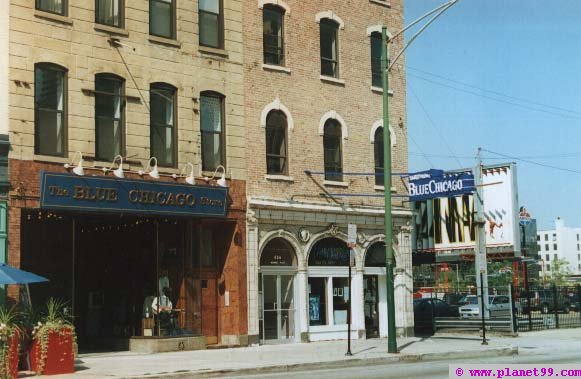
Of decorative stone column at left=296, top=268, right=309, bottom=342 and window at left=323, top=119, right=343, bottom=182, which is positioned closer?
decorative stone column at left=296, top=268, right=309, bottom=342

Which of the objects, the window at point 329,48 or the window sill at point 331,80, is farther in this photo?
the window at point 329,48

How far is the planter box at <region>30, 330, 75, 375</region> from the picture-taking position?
1888cm

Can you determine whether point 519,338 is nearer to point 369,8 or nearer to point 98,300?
point 369,8

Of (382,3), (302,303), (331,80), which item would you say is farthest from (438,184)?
(382,3)

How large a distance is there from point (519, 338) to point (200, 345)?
1295cm

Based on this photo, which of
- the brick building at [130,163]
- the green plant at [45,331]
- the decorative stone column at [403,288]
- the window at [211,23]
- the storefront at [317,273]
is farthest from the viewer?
the decorative stone column at [403,288]

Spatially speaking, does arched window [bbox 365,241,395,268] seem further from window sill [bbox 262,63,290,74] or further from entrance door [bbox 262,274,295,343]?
window sill [bbox 262,63,290,74]

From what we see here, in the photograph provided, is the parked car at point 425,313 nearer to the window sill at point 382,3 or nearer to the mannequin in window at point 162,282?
the window sill at point 382,3

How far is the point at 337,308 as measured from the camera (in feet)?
97.7

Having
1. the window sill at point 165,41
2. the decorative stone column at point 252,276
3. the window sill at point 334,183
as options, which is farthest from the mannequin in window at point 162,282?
the window sill at point 165,41

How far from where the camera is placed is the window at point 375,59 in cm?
3173

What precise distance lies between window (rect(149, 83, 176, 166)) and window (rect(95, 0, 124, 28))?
6.76 ft

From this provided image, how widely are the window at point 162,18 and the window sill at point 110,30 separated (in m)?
1.04

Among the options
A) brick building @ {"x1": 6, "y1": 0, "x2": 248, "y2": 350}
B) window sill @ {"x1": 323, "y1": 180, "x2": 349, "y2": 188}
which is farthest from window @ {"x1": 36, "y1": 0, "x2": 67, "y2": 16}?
window sill @ {"x1": 323, "y1": 180, "x2": 349, "y2": 188}
